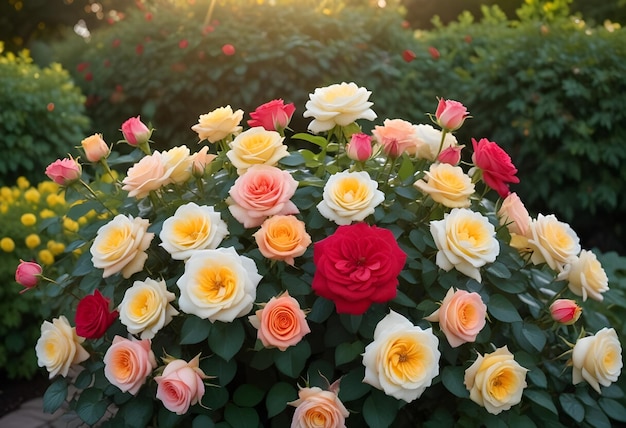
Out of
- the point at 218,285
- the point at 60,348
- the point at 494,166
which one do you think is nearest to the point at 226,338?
the point at 218,285

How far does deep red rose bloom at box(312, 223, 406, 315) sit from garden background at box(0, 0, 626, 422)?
8.46 feet

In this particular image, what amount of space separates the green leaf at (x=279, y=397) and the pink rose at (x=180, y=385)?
0.55 ft

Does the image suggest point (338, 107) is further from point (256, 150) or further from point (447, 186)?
point (447, 186)

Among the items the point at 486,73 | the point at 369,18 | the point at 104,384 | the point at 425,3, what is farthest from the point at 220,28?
the point at 425,3

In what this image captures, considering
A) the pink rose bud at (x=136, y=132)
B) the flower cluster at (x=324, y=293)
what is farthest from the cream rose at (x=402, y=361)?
the pink rose bud at (x=136, y=132)

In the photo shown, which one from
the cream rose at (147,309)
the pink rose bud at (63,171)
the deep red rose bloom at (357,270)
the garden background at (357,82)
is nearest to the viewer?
the deep red rose bloom at (357,270)

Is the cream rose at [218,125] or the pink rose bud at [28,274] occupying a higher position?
the cream rose at [218,125]

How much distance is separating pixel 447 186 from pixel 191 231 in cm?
67

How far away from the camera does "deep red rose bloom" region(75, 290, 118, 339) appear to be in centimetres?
170

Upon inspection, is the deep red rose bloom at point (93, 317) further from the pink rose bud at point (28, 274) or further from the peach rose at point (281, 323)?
the peach rose at point (281, 323)

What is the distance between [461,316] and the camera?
1608mm

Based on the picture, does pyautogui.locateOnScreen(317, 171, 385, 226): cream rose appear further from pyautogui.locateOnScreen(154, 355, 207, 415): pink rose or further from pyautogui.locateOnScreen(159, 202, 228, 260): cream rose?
pyautogui.locateOnScreen(154, 355, 207, 415): pink rose

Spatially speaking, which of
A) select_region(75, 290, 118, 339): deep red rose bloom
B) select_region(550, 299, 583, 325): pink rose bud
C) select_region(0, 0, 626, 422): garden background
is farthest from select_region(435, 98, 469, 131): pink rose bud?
select_region(0, 0, 626, 422): garden background

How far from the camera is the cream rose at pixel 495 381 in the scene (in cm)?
160
